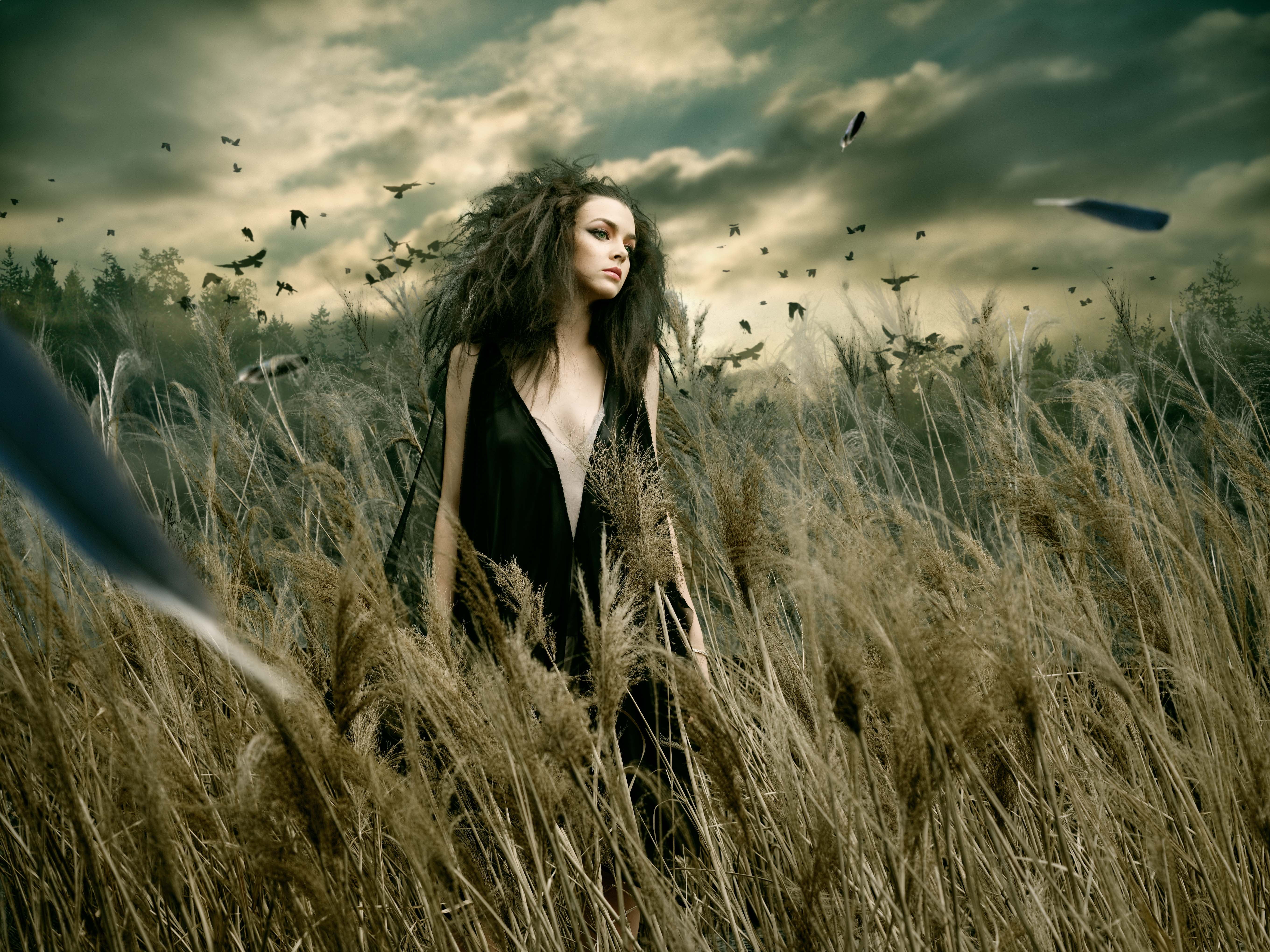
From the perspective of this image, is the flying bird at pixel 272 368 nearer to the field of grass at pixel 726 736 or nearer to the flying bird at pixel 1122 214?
the field of grass at pixel 726 736

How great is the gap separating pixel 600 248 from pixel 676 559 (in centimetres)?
104

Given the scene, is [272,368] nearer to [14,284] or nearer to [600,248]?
[600,248]

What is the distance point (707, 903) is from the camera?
1168 millimetres

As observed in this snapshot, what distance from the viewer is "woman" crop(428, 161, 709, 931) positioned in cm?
168

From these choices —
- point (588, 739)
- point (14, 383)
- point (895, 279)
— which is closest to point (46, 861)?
point (588, 739)

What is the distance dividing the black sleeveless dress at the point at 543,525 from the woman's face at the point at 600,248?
326 millimetres

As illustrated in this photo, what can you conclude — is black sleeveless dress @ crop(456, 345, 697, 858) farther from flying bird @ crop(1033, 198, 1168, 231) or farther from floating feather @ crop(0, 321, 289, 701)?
floating feather @ crop(0, 321, 289, 701)

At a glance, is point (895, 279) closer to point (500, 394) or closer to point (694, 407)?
point (694, 407)

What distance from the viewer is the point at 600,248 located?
195 centimetres

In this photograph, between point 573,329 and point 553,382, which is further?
point 573,329

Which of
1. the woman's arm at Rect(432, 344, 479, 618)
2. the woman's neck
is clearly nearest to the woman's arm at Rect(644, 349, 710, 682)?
the woman's neck

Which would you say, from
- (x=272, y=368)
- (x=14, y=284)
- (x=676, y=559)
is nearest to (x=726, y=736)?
(x=676, y=559)

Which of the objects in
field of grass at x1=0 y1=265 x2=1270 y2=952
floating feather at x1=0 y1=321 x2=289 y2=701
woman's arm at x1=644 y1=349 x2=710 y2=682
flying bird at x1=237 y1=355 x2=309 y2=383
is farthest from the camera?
flying bird at x1=237 y1=355 x2=309 y2=383

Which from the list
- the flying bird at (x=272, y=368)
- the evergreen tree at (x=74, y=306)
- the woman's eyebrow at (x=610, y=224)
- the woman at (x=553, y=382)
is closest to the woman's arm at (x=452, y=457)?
the woman at (x=553, y=382)
